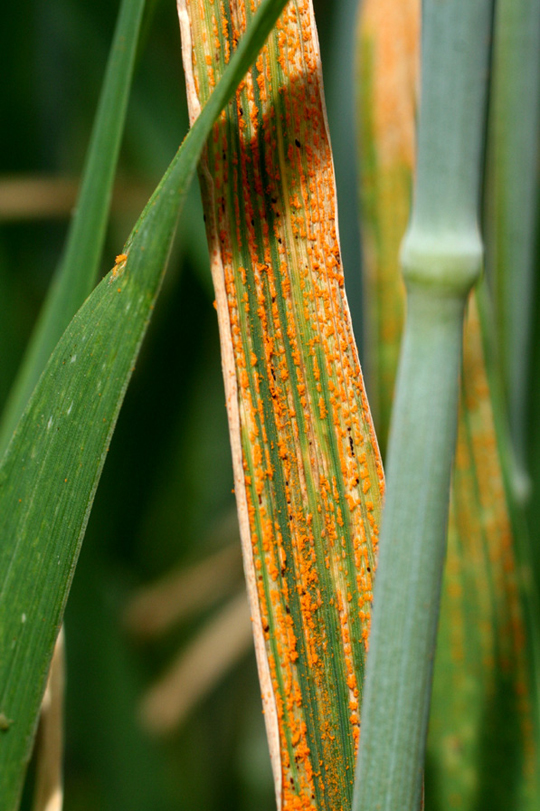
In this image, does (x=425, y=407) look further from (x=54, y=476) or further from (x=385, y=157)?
(x=385, y=157)

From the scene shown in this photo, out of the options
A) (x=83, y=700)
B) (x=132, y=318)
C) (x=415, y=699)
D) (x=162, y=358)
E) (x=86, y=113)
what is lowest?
(x=83, y=700)

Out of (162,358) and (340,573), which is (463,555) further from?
(162,358)

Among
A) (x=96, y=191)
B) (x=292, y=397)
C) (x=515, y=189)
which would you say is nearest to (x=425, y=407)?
(x=292, y=397)

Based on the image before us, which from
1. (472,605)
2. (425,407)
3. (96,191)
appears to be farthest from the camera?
(472,605)

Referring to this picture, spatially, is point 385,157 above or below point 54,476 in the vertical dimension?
above

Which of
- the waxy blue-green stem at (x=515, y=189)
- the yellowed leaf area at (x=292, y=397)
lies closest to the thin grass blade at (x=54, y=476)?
the yellowed leaf area at (x=292, y=397)

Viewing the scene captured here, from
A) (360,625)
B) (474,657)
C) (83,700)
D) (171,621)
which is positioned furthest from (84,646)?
(360,625)

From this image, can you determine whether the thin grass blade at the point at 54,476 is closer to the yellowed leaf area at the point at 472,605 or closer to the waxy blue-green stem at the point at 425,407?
the waxy blue-green stem at the point at 425,407

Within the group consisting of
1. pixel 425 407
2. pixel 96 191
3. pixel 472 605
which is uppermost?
pixel 96 191
